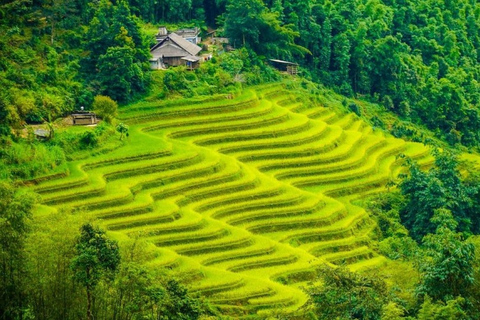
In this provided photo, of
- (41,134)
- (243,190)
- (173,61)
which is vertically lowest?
(243,190)

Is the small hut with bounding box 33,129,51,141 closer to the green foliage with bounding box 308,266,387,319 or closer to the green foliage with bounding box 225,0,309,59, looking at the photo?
the green foliage with bounding box 308,266,387,319

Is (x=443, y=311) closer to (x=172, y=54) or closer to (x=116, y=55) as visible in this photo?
(x=116, y=55)

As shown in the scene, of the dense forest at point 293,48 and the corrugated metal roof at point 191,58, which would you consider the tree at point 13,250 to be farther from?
the corrugated metal roof at point 191,58

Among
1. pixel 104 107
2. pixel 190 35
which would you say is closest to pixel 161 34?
pixel 190 35

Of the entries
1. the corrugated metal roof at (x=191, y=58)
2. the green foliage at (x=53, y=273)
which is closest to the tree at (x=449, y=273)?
the green foliage at (x=53, y=273)

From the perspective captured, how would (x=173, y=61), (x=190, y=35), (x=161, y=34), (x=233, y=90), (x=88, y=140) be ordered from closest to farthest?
1. (x=88, y=140)
2. (x=233, y=90)
3. (x=173, y=61)
4. (x=161, y=34)
5. (x=190, y=35)
